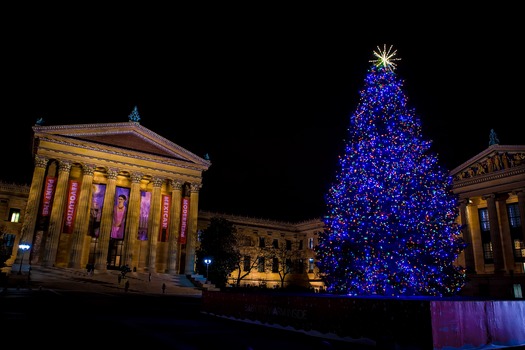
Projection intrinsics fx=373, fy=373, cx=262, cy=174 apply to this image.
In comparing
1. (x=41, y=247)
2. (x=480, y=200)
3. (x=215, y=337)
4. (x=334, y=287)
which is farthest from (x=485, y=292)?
(x=41, y=247)

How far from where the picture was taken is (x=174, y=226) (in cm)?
4753

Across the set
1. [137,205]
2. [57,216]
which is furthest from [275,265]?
[57,216]

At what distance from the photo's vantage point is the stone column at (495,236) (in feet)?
133

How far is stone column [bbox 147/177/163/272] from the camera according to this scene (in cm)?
4509

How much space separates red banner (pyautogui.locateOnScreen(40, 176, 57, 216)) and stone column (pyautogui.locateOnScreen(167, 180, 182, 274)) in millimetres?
13823

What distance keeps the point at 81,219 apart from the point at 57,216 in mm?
2589

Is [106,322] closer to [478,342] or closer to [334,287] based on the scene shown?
[334,287]

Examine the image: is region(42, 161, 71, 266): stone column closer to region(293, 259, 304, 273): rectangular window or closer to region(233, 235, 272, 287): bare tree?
region(233, 235, 272, 287): bare tree

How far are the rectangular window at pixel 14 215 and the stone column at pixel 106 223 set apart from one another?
14.9 metres

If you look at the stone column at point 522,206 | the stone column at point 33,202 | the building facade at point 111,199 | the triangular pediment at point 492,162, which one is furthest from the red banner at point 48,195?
A: the stone column at point 522,206

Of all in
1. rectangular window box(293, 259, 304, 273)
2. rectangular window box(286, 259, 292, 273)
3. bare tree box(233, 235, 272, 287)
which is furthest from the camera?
rectangular window box(293, 259, 304, 273)

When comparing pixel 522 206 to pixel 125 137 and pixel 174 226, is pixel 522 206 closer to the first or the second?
pixel 174 226

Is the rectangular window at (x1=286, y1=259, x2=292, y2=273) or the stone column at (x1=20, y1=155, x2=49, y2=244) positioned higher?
the stone column at (x1=20, y1=155, x2=49, y2=244)

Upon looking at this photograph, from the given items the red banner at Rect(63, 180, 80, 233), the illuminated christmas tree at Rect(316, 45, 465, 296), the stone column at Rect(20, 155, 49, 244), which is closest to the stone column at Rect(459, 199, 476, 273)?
the illuminated christmas tree at Rect(316, 45, 465, 296)
